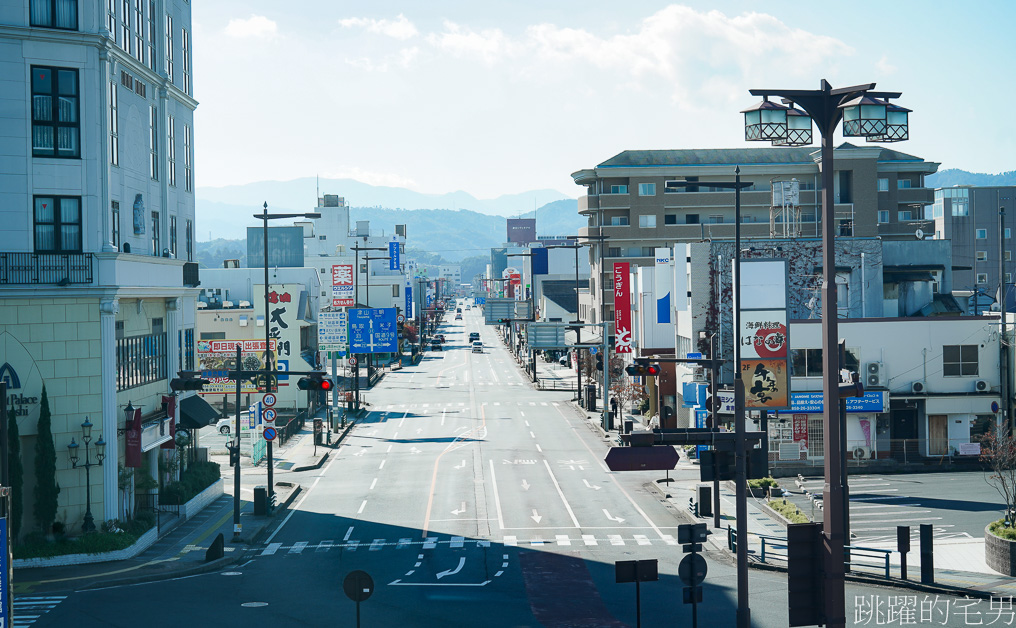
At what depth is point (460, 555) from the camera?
101 ft

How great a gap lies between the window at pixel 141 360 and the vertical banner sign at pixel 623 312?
38.6 metres

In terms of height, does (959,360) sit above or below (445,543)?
above

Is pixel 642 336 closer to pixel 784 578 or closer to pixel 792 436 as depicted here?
pixel 792 436

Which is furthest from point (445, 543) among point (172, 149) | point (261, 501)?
point (172, 149)

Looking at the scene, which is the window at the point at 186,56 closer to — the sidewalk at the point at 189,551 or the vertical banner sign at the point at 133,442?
the vertical banner sign at the point at 133,442

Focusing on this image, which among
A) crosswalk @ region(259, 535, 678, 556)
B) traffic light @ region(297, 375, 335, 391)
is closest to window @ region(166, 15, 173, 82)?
traffic light @ region(297, 375, 335, 391)

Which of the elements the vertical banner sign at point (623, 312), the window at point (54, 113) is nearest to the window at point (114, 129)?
the window at point (54, 113)

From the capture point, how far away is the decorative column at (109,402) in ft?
102

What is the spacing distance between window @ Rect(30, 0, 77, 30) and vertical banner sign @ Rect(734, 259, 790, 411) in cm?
3004

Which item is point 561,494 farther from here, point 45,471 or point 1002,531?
point 45,471

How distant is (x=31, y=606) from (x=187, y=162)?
2405cm

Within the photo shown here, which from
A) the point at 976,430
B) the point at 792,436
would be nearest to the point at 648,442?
the point at 792,436

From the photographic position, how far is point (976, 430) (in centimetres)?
4828

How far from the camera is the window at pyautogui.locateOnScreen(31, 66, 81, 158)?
3109 cm
